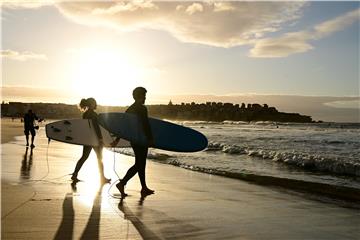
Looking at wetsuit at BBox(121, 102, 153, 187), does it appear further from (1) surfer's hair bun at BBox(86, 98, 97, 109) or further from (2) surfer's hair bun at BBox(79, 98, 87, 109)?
(2) surfer's hair bun at BBox(79, 98, 87, 109)

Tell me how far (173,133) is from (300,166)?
8615 millimetres

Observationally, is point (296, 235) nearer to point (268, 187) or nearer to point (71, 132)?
point (268, 187)

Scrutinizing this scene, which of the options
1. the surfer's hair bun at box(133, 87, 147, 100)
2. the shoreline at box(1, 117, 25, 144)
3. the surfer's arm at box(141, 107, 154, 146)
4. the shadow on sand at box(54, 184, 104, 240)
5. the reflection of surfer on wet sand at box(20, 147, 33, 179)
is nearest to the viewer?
the shadow on sand at box(54, 184, 104, 240)

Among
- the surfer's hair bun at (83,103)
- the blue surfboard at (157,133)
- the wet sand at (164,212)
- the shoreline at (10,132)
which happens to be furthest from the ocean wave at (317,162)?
the shoreline at (10,132)

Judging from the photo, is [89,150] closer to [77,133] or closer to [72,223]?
[77,133]

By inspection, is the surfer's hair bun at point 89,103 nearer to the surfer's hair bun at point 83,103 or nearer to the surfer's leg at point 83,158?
the surfer's hair bun at point 83,103

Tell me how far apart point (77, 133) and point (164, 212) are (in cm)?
442

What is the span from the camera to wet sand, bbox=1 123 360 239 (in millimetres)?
5242

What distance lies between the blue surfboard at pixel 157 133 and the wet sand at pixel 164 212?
3.05 feet

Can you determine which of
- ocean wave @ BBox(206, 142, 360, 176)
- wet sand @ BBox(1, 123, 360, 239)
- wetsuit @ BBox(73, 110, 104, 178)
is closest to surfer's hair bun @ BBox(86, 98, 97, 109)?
wetsuit @ BBox(73, 110, 104, 178)

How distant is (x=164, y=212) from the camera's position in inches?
253

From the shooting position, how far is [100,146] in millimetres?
9094

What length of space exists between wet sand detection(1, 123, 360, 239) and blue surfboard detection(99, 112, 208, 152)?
36.6 inches

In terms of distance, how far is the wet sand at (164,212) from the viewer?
206 inches
